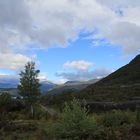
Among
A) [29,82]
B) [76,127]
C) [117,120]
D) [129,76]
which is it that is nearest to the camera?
[76,127]

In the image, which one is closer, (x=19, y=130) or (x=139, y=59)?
(x=19, y=130)

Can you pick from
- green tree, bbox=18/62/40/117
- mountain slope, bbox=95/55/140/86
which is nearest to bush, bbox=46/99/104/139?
green tree, bbox=18/62/40/117

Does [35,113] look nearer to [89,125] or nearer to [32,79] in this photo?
[32,79]

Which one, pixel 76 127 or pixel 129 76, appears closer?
pixel 76 127

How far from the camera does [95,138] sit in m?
14.5

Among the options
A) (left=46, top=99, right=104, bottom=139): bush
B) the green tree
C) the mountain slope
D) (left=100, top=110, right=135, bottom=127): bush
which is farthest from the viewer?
the mountain slope

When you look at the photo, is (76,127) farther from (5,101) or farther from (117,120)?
(5,101)

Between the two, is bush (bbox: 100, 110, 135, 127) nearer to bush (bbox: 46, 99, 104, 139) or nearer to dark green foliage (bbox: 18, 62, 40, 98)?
bush (bbox: 46, 99, 104, 139)

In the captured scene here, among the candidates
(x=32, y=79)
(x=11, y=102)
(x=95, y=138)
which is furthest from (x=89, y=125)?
(x=11, y=102)

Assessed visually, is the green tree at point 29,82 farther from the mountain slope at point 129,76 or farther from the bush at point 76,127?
the mountain slope at point 129,76

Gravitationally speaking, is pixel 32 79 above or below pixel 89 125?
above

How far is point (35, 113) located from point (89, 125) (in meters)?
15.8

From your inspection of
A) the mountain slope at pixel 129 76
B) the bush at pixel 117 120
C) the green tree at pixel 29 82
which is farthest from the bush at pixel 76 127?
the mountain slope at pixel 129 76

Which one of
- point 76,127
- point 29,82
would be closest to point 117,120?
point 76,127
